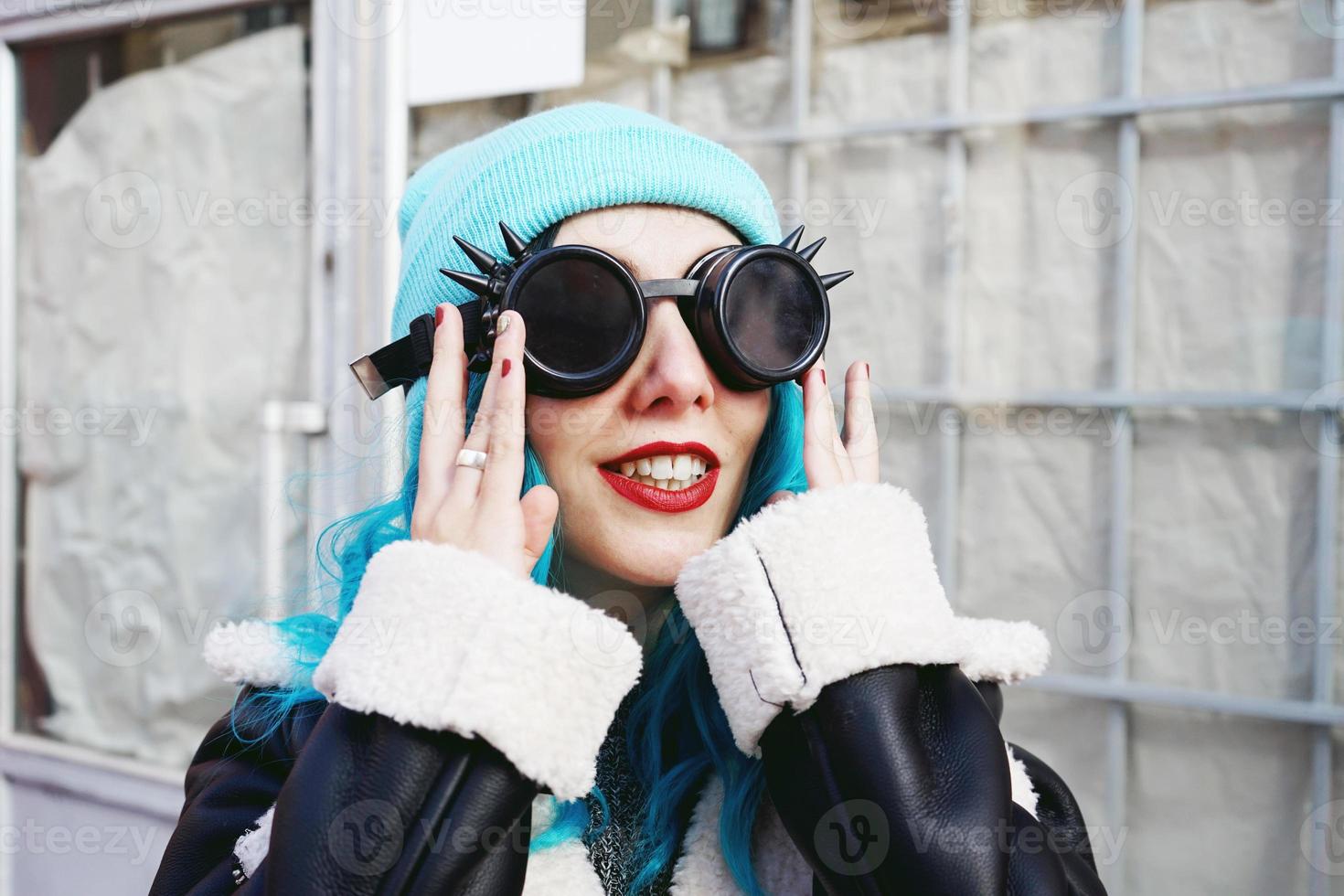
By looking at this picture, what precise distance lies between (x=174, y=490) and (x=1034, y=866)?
244 centimetres

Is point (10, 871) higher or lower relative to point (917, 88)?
lower

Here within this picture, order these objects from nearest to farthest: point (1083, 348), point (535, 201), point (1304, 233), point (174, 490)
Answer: point (535, 201) < point (1304, 233) < point (1083, 348) < point (174, 490)

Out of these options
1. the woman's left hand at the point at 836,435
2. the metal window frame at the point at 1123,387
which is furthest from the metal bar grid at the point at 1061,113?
the woman's left hand at the point at 836,435

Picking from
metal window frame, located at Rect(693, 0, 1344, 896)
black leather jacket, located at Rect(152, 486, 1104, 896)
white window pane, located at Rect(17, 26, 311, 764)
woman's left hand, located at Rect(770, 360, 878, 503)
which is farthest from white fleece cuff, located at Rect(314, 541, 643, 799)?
white window pane, located at Rect(17, 26, 311, 764)

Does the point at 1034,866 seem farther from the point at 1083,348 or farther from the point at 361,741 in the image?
the point at 1083,348

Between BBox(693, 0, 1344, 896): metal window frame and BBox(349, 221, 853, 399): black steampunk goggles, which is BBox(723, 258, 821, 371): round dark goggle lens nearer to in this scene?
BBox(349, 221, 853, 399): black steampunk goggles

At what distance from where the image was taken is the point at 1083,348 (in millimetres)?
1870

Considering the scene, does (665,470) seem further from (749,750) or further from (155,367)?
(155,367)

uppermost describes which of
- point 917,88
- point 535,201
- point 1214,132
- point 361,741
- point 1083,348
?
point 917,88

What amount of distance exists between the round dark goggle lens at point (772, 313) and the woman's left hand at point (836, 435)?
0.07 meters

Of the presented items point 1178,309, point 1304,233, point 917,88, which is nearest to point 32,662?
point 917,88

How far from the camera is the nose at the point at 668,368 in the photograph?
110 cm

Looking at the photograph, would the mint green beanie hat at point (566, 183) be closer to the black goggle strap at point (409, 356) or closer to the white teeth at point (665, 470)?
the black goggle strap at point (409, 356)

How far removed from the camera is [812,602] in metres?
1.02
